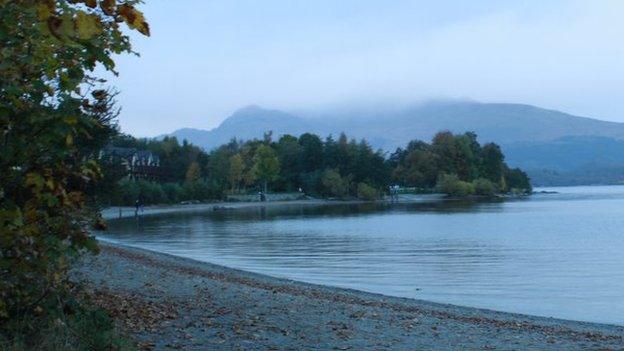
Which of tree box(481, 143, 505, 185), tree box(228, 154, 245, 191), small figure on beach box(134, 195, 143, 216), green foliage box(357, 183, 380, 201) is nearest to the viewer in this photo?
small figure on beach box(134, 195, 143, 216)

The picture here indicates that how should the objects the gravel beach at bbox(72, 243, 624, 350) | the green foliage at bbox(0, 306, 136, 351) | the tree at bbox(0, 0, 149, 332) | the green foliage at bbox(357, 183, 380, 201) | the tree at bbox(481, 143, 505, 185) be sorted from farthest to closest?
the tree at bbox(481, 143, 505, 185)
the green foliage at bbox(357, 183, 380, 201)
the gravel beach at bbox(72, 243, 624, 350)
the green foliage at bbox(0, 306, 136, 351)
the tree at bbox(0, 0, 149, 332)

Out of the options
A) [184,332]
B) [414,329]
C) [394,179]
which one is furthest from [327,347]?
[394,179]

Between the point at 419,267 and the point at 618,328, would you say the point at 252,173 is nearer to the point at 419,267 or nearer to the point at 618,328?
the point at 419,267

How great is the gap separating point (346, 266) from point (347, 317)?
20.1 m

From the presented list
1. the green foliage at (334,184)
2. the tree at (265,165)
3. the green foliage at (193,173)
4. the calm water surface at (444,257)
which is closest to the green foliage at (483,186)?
the green foliage at (334,184)

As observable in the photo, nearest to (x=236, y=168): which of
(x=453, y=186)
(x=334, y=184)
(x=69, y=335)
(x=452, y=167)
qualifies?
(x=334, y=184)

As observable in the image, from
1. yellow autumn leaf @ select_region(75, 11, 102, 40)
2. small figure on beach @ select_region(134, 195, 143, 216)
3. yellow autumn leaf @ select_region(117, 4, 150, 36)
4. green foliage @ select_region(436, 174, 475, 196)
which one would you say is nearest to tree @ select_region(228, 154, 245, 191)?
small figure on beach @ select_region(134, 195, 143, 216)

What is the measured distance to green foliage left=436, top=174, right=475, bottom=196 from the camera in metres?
158

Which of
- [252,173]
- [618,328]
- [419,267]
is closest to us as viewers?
[618,328]

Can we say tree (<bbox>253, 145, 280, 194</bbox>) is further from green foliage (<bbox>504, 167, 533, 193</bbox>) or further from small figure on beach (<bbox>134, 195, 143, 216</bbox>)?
green foliage (<bbox>504, 167, 533, 193</bbox>)

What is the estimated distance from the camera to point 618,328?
18.4 metres

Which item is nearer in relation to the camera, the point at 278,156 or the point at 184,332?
the point at 184,332

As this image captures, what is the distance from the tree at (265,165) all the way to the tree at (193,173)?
10.4 m

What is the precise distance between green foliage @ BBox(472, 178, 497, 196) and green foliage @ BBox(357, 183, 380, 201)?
95.6ft
